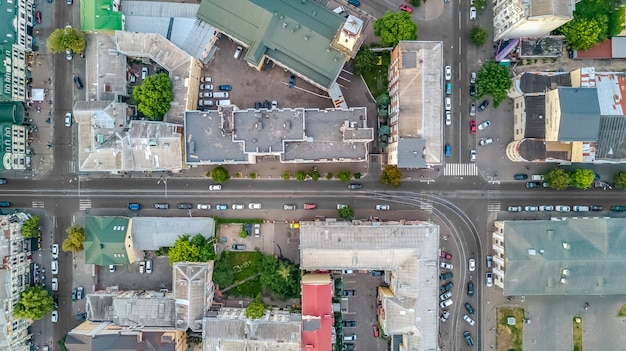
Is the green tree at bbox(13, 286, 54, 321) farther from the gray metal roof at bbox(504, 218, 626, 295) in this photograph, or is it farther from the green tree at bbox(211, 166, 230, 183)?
the gray metal roof at bbox(504, 218, 626, 295)

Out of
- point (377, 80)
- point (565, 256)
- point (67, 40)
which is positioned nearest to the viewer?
point (565, 256)

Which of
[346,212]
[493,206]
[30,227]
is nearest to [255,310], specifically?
[346,212]

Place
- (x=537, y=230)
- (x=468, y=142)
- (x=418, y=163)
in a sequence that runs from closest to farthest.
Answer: (x=418, y=163) → (x=537, y=230) → (x=468, y=142)

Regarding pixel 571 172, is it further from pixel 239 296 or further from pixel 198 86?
pixel 198 86

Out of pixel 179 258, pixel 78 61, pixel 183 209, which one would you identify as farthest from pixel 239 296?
pixel 78 61

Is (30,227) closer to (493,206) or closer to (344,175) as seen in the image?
(344,175)

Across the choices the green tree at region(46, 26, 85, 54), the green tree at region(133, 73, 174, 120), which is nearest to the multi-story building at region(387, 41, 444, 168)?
the green tree at region(133, 73, 174, 120)
